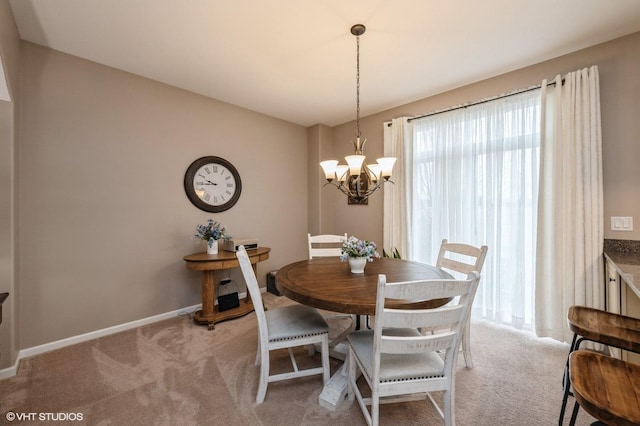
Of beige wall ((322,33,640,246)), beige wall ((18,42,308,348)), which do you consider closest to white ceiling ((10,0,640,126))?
beige wall ((322,33,640,246))

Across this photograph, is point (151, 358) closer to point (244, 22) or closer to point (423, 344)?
point (423, 344)

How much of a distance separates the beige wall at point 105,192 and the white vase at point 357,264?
210cm

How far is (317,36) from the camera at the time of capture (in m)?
2.22

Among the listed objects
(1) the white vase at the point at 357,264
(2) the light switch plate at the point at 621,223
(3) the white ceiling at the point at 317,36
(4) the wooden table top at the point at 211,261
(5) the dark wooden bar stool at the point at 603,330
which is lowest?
(5) the dark wooden bar stool at the point at 603,330

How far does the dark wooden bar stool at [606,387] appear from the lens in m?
0.85

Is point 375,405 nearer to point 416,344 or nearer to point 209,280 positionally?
point 416,344

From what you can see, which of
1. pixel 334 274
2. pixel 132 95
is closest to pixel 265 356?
pixel 334 274

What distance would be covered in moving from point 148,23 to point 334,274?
2.41 meters

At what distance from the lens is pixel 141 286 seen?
2857mm

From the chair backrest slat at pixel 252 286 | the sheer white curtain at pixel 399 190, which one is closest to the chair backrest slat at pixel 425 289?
the chair backrest slat at pixel 252 286

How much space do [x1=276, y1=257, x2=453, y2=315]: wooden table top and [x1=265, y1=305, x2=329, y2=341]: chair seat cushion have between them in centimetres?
28

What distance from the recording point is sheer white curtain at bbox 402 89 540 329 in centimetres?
263

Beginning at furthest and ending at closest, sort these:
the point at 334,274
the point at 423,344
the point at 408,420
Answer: the point at 334,274 < the point at 408,420 < the point at 423,344

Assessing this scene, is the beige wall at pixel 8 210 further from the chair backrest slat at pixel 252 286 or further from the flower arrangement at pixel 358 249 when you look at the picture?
the flower arrangement at pixel 358 249
